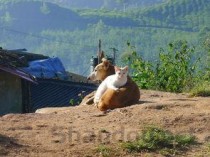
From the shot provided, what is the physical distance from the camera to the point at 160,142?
6.16 metres

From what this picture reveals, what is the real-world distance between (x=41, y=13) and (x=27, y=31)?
19.6 ft

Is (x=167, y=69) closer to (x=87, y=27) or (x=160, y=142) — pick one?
(x=160, y=142)

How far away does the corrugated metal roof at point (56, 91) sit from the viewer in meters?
19.7

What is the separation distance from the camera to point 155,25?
75938 mm

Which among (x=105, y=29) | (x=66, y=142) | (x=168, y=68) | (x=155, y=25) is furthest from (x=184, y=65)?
(x=105, y=29)

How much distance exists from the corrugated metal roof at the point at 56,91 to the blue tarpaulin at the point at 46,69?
2.26m

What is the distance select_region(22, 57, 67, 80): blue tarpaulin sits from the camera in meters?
23.1

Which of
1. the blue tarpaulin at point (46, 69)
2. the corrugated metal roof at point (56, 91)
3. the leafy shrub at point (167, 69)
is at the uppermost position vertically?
the leafy shrub at point (167, 69)

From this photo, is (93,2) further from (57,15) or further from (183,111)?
(183,111)

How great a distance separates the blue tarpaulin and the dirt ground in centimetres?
1433

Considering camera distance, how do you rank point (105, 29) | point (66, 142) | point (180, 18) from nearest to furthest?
point (66, 142) → point (180, 18) → point (105, 29)

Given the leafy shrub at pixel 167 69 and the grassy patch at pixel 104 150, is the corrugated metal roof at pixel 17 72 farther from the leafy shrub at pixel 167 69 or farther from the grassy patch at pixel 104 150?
the grassy patch at pixel 104 150

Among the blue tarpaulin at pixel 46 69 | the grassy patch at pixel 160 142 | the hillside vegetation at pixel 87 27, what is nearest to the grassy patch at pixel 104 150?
the grassy patch at pixel 160 142

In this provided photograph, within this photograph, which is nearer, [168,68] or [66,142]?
[66,142]
